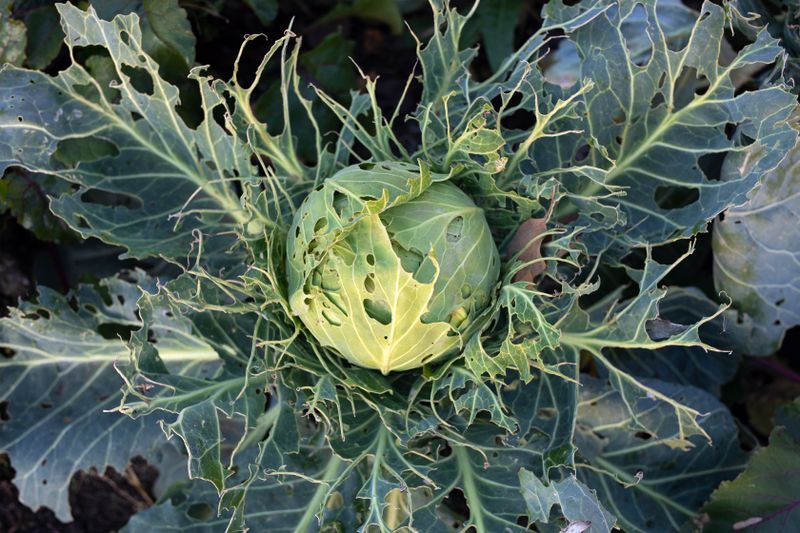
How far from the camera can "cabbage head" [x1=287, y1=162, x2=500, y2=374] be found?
1.24 metres

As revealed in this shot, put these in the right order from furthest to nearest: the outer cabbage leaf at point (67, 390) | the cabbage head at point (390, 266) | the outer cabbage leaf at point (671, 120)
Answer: the outer cabbage leaf at point (67, 390)
the outer cabbage leaf at point (671, 120)
the cabbage head at point (390, 266)

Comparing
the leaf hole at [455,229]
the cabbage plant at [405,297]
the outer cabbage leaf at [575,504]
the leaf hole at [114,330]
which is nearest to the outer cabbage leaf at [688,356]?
the cabbage plant at [405,297]

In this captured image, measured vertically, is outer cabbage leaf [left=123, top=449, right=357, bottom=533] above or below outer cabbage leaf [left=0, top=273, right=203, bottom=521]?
→ below

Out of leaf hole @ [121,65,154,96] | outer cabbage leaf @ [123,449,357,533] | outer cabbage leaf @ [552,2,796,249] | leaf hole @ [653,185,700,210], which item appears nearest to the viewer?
outer cabbage leaf @ [552,2,796,249]

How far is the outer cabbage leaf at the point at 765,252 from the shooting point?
5.24 ft

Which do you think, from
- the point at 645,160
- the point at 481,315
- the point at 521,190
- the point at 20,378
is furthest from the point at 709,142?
the point at 20,378

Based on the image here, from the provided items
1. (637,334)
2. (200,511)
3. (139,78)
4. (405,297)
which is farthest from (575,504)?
(139,78)

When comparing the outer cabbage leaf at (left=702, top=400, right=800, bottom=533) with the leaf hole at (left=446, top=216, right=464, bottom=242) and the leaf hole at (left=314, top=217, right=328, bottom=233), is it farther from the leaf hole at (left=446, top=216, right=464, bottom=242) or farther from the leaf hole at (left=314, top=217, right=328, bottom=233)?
the leaf hole at (left=314, top=217, right=328, bottom=233)

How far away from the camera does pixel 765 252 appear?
1641 millimetres

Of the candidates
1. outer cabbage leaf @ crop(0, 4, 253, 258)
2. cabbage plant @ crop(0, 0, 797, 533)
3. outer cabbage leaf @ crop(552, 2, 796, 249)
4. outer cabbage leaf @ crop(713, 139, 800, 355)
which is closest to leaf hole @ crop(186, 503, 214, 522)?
cabbage plant @ crop(0, 0, 797, 533)

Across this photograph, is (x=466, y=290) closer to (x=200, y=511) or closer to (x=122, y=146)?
(x=122, y=146)

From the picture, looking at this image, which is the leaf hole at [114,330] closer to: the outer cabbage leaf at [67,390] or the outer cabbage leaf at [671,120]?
the outer cabbage leaf at [67,390]

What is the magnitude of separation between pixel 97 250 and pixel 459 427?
1273mm

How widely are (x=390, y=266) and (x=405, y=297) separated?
0.18 ft
